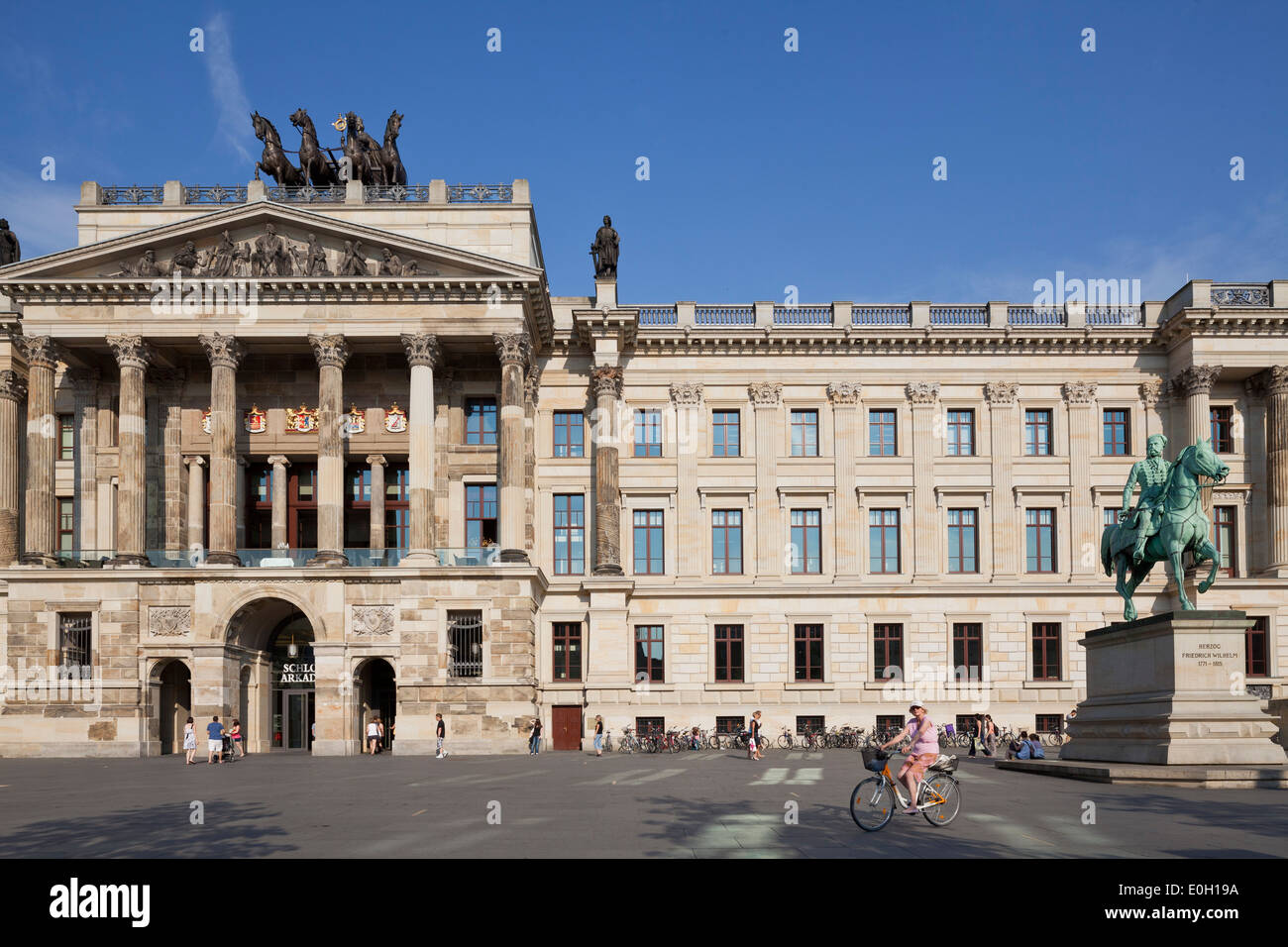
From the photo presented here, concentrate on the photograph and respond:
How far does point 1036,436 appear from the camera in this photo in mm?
55094

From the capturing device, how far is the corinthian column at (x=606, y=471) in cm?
5209

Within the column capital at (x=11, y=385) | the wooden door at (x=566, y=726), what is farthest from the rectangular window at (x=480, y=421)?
the column capital at (x=11, y=385)

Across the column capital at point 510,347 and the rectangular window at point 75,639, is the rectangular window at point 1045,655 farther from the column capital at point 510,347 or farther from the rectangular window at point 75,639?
the rectangular window at point 75,639

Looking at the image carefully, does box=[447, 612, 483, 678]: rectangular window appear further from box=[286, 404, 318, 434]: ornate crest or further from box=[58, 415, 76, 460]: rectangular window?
box=[58, 415, 76, 460]: rectangular window

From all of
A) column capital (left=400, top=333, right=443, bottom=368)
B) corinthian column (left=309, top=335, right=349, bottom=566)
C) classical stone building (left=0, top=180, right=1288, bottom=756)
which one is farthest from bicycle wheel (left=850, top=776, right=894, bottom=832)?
column capital (left=400, top=333, right=443, bottom=368)

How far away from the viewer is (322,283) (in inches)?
1895

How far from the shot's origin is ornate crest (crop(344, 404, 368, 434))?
5216 cm

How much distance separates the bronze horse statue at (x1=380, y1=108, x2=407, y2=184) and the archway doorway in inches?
913

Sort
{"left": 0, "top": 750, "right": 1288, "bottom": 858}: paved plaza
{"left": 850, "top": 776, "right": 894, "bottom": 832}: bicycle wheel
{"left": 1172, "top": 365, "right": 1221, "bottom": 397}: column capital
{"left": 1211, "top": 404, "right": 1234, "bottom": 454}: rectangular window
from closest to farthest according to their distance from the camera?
{"left": 0, "top": 750, "right": 1288, "bottom": 858}: paved plaza < {"left": 850, "top": 776, "right": 894, "bottom": 832}: bicycle wheel < {"left": 1172, "top": 365, "right": 1221, "bottom": 397}: column capital < {"left": 1211, "top": 404, "right": 1234, "bottom": 454}: rectangular window

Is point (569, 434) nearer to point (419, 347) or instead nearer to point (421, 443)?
point (421, 443)

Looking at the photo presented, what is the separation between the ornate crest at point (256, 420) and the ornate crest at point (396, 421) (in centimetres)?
556

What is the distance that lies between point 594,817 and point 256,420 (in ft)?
122
